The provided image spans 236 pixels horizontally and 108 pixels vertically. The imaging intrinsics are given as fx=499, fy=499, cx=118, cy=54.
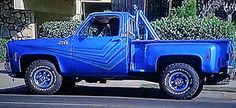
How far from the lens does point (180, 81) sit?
35.5 ft

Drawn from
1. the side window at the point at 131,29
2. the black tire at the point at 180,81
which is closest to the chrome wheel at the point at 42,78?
the side window at the point at 131,29

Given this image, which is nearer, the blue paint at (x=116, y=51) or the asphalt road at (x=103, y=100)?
the asphalt road at (x=103, y=100)

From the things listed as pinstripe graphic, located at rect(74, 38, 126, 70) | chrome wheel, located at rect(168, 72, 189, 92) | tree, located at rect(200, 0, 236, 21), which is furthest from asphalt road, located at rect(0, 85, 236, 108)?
tree, located at rect(200, 0, 236, 21)

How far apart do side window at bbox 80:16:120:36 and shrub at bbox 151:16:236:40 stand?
4671mm

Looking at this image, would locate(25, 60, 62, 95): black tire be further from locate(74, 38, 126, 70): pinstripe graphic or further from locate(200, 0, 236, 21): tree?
locate(200, 0, 236, 21): tree

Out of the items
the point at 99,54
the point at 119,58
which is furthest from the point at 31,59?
the point at 119,58

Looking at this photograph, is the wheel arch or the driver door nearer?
the driver door

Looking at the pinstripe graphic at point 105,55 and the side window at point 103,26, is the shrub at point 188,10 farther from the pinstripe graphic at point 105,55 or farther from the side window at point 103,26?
the pinstripe graphic at point 105,55

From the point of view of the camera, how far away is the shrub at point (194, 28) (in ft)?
51.6

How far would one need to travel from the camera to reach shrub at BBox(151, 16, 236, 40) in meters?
15.7

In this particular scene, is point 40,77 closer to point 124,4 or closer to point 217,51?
point 217,51

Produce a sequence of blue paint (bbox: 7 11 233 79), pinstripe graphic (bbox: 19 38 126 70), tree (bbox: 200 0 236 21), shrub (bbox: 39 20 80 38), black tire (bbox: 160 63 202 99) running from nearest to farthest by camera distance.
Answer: blue paint (bbox: 7 11 233 79), black tire (bbox: 160 63 202 99), pinstripe graphic (bbox: 19 38 126 70), shrub (bbox: 39 20 80 38), tree (bbox: 200 0 236 21)

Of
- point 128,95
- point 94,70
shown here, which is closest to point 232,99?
point 128,95

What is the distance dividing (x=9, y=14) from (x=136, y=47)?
1391cm
